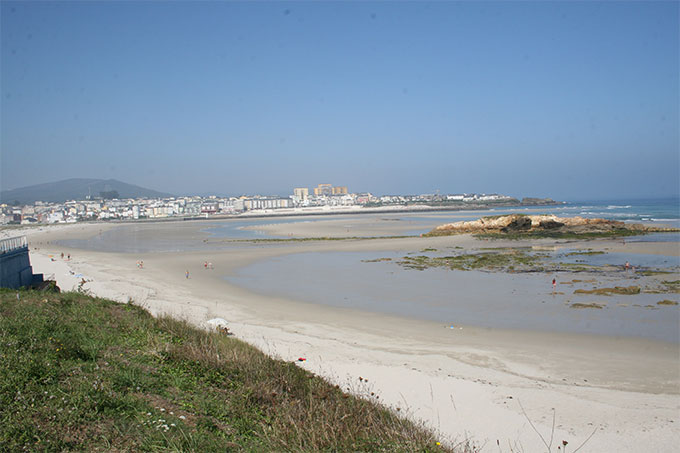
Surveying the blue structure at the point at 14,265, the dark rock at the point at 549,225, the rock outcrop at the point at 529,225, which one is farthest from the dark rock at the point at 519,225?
the blue structure at the point at 14,265

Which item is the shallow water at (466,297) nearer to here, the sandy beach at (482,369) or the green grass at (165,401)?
the sandy beach at (482,369)

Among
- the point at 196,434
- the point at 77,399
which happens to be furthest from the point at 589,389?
the point at 77,399

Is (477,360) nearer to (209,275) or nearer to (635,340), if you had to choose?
(635,340)

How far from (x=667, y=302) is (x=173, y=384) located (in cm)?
1382

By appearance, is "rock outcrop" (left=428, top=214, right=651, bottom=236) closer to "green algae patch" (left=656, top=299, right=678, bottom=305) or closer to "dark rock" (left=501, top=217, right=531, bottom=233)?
"dark rock" (left=501, top=217, right=531, bottom=233)

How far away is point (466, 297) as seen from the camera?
48.0 ft

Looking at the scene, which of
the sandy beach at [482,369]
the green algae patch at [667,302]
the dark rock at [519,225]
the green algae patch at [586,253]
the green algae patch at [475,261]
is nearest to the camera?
the sandy beach at [482,369]

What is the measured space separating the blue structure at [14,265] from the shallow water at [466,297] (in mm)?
6971

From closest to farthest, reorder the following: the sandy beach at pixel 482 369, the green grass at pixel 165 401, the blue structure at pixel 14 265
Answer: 1. the green grass at pixel 165 401
2. the sandy beach at pixel 482 369
3. the blue structure at pixel 14 265

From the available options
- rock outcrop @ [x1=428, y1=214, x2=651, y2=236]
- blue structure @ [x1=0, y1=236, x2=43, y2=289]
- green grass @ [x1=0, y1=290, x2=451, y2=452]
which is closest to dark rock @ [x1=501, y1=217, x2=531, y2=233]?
rock outcrop @ [x1=428, y1=214, x2=651, y2=236]

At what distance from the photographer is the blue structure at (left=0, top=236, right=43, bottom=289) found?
13398 mm

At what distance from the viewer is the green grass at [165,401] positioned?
3.72m

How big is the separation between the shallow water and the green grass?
6.75 metres

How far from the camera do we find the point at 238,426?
430 centimetres
